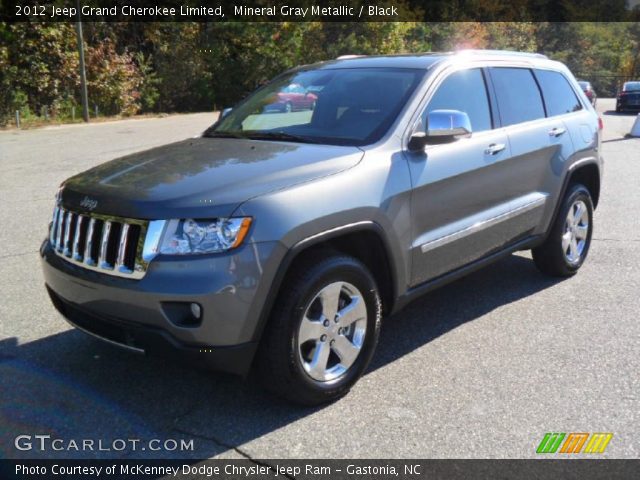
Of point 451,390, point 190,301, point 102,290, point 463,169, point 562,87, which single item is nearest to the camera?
point 190,301

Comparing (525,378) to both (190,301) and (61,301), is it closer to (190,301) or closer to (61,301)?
(190,301)

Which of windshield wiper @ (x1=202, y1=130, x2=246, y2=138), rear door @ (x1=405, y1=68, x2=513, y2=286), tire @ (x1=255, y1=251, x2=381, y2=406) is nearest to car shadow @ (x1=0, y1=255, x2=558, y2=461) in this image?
tire @ (x1=255, y1=251, x2=381, y2=406)

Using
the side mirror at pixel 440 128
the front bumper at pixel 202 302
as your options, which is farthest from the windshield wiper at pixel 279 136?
the front bumper at pixel 202 302

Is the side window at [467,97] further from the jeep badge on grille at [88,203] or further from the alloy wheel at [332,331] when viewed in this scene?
the jeep badge on grille at [88,203]

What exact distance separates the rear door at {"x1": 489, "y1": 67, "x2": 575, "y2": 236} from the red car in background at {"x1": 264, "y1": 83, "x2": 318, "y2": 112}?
1339 mm

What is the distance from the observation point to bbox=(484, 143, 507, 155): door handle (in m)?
4.49

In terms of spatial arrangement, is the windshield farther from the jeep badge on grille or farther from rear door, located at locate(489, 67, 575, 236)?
the jeep badge on grille

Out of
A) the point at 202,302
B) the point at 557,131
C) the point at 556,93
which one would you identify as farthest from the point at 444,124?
the point at 556,93

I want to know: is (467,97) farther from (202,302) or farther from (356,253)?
(202,302)

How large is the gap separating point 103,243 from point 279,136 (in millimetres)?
1410

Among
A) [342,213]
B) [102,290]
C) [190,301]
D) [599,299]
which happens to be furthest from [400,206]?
[599,299]

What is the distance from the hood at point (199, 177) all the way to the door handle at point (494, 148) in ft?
3.91

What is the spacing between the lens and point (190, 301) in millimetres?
2994

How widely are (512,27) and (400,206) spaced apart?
212ft
